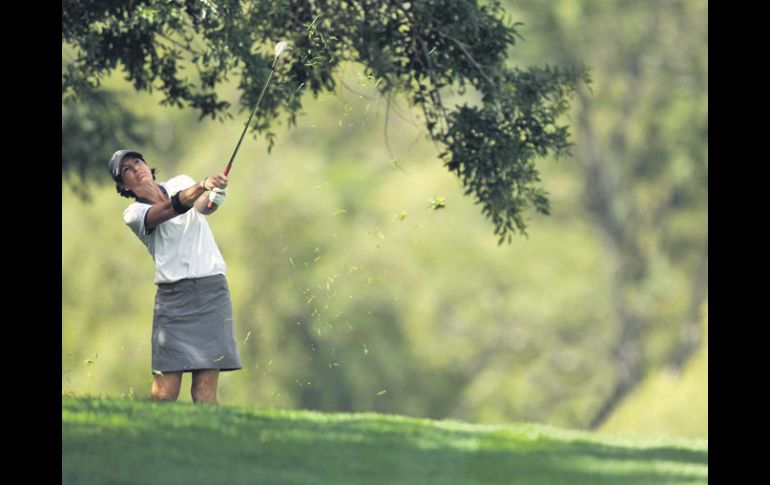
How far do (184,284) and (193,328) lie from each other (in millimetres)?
311

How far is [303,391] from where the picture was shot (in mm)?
33688

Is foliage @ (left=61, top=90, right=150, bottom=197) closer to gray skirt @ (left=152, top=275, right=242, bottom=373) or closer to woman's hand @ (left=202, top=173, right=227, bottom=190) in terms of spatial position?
gray skirt @ (left=152, top=275, right=242, bottom=373)

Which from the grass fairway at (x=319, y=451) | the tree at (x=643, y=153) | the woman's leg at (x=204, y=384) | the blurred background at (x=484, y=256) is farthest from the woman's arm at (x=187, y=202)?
the tree at (x=643, y=153)

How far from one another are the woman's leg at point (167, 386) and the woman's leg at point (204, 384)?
12 cm

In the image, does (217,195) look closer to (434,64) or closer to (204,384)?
(204,384)

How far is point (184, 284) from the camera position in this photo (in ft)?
31.7

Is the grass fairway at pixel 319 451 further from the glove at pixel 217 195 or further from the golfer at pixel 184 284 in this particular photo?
the glove at pixel 217 195

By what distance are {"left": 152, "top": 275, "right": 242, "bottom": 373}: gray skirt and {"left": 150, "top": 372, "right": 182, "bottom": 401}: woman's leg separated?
0.70 feet

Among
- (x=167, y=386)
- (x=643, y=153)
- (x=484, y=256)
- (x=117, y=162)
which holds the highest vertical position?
(x=643, y=153)

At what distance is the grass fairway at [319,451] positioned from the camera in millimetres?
9062

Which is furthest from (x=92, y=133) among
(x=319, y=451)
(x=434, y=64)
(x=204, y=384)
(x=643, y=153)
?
(x=643, y=153)

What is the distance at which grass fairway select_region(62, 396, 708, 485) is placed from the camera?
906 centimetres

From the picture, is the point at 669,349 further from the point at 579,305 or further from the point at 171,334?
the point at 171,334
